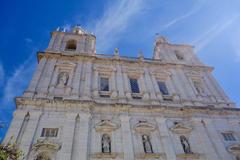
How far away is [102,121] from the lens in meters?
18.3

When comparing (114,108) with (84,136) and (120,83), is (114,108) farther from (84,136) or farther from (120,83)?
(84,136)

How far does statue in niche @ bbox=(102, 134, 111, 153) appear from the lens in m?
16.5

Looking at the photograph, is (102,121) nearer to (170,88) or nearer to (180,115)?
(180,115)

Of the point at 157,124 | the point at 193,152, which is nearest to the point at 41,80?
the point at 157,124

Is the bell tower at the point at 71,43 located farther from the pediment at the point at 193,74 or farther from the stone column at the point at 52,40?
the pediment at the point at 193,74

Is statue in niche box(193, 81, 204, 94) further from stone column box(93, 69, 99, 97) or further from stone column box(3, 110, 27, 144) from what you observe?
stone column box(3, 110, 27, 144)

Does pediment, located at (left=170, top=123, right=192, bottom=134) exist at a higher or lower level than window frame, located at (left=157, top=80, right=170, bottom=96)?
lower

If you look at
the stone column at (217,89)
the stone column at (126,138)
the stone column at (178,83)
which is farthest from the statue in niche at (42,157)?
the stone column at (217,89)

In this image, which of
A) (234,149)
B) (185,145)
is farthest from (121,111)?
(234,149)

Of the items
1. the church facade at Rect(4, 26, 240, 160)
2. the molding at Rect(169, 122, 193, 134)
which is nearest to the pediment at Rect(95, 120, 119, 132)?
the church facade at Rect(4, 26, 240, 160)

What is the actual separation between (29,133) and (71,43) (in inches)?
590

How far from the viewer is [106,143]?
16.9 m

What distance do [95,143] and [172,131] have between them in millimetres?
5960

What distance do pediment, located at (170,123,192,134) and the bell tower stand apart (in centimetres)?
1191
